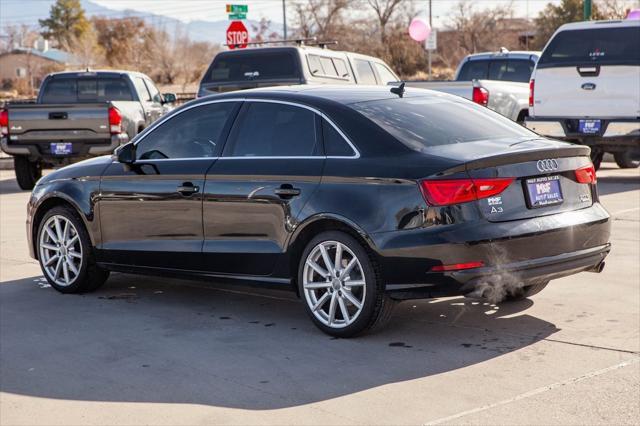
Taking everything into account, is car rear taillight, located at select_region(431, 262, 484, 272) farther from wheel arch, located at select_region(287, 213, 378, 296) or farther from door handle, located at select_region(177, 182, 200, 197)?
door handle, located at select_region(177, 182, 200, 197)

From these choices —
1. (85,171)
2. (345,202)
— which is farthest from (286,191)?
(85,171)

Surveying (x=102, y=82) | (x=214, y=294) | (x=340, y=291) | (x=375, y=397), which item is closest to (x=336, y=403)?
(x=375, y=397)

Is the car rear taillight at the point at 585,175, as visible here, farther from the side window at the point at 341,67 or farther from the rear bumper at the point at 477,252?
the side window at the point at 341,67

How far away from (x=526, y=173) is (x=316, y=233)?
4.55ft

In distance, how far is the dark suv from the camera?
16.7 metres

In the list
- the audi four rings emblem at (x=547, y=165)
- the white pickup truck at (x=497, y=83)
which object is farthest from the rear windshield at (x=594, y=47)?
the audi four rings emblem at (x=547, y=165)

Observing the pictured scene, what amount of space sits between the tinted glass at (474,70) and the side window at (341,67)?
3716 mm

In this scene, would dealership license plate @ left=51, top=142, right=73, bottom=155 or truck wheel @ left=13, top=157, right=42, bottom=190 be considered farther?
truck wheel @ left=13, top=157, right=42, bottom=190

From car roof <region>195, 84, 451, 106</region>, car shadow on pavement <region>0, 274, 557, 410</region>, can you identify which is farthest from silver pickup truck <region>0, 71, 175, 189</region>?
car roof <region>195, 84, 451, 106</region>

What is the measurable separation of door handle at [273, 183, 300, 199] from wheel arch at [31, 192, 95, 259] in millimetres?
2026

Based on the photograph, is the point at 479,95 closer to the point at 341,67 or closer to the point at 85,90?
the point at 341,67

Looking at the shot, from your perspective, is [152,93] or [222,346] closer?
[222,346]

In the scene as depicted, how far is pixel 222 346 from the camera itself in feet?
22.9

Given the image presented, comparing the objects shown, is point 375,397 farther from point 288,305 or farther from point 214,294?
point 214,294
